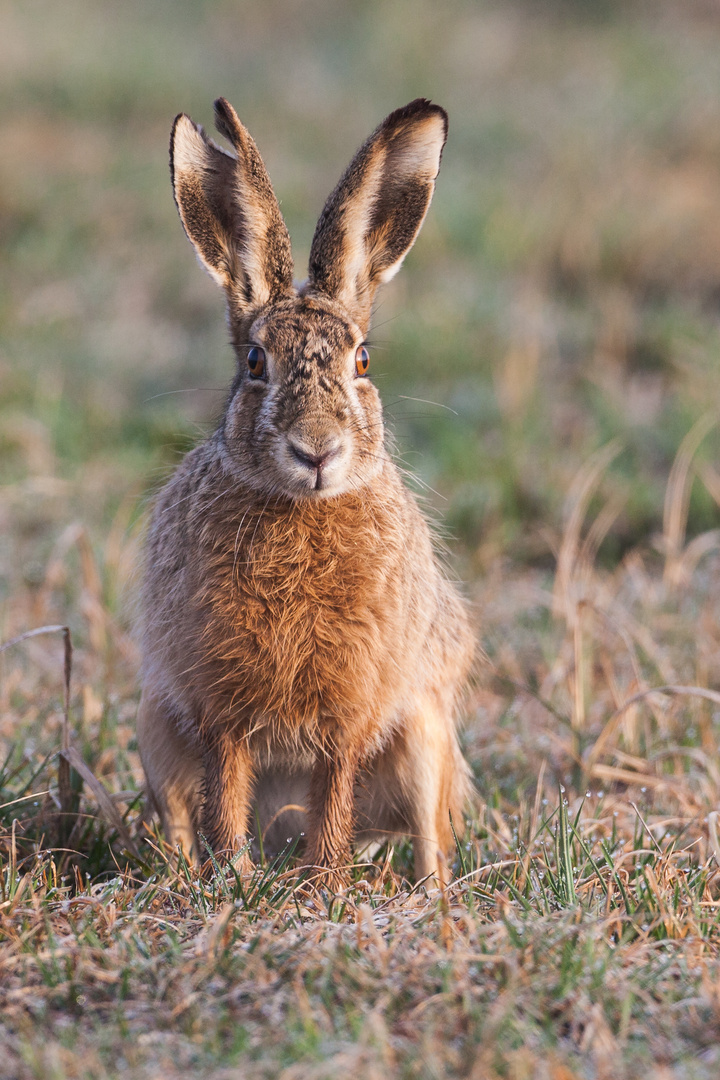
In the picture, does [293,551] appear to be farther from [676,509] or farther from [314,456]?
[676,509]

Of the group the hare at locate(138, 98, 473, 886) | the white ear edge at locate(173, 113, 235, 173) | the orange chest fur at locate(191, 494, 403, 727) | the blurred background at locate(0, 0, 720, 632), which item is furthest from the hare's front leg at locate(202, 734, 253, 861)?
the white ear edge at locate(173, 113, 235, 173)

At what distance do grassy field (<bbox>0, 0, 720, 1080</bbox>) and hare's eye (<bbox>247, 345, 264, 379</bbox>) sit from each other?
0.85 meters

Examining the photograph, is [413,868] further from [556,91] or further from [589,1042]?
[556,91]

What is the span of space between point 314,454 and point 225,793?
96 cm

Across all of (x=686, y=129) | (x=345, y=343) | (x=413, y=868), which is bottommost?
(x=413, y=868)

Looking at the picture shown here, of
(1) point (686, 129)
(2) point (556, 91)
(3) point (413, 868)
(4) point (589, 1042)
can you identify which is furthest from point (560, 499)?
(2) point (556, 91)

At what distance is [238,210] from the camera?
3.29 m

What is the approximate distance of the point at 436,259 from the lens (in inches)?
385

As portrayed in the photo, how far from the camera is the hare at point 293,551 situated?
121 inches

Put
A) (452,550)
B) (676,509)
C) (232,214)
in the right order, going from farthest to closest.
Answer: (452,550)
(676,509)
(232,214)

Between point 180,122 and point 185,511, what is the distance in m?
1.04

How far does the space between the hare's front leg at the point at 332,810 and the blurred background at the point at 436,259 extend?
1.05 metres

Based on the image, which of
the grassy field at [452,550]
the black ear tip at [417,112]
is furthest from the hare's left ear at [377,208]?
the grassy field at [452,550]

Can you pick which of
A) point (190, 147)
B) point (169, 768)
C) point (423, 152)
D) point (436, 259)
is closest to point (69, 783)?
point (169, 768)
